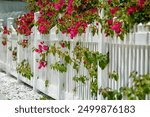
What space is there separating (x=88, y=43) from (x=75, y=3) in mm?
1171

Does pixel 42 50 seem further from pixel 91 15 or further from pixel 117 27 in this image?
pixel 117 27

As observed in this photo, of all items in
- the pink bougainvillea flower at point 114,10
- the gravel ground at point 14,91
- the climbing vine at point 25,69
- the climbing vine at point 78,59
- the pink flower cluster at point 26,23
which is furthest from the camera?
the pink flower cluster at point 26,23

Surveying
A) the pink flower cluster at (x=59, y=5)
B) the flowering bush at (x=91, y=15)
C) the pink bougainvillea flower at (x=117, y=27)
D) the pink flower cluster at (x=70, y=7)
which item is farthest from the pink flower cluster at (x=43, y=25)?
the pink bougainvillea flower at (x=117, y=27)

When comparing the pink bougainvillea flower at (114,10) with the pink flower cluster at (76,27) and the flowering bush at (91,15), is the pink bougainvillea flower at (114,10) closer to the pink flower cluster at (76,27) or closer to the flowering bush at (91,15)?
the flowering bush at (91,15)

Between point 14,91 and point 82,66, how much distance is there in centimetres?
351

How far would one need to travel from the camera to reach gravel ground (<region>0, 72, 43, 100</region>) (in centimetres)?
926

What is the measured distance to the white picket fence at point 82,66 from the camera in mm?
5125

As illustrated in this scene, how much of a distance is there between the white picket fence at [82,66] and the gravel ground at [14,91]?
18 centimetres

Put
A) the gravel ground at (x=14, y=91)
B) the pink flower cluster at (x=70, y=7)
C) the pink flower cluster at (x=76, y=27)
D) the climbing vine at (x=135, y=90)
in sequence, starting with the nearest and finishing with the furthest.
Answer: the climbing vine at (x=135, y=90) < the pink flower cluster at (x=76, y=27) < the pink flower cluster at (x=70, y=7) < the gravel ground at (x=14, y=91)

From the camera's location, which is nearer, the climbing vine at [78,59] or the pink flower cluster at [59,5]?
the climbing vine at [78,59]

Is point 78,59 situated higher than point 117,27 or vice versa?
point 117,27

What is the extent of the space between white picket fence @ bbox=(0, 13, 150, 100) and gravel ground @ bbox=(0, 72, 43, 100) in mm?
179

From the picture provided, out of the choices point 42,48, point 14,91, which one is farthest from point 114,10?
point 14,91

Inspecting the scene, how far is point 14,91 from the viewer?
1025 centimetres
